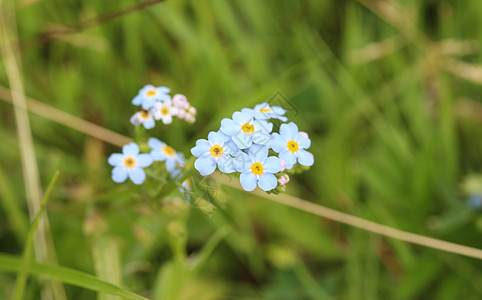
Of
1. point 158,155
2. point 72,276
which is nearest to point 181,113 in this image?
point 158,155

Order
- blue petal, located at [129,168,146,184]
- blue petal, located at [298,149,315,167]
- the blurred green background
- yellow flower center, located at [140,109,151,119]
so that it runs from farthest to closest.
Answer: the blurred green background < yellow flower center, located at [140,109,151,119] < blue petal, located at [129,168,146,184] < blue petal, located at [298,149,315,167]

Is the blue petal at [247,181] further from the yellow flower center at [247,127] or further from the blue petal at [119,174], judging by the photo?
the blue petal at [119,174]

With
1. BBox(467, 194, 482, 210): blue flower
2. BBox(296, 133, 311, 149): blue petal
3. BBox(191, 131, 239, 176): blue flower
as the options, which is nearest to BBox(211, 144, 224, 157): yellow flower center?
BBox(191, 131, 239, 176): blue flower

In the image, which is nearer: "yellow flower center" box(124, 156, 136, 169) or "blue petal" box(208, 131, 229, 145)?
"blue petal" box(208, 131, 229, 145)

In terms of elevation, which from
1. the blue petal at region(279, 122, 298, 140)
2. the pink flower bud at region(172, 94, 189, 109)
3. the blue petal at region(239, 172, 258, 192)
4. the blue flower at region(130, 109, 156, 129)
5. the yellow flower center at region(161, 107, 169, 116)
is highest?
the pink flower bud at region(172, 94, 189, 109)

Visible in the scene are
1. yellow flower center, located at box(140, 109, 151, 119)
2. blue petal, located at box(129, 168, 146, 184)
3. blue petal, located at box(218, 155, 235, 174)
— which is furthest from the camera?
yellow flower center, located at box(140, 109, 151, 119)

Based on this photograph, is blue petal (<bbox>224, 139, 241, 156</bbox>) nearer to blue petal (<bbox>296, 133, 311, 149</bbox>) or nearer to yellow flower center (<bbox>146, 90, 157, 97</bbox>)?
blue petal (<bbox>296, 133, 311, 149</bbox>)

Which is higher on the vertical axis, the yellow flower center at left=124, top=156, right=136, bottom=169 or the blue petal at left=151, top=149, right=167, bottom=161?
the blue petal at left=151, top=149, right=167, bottom=161
